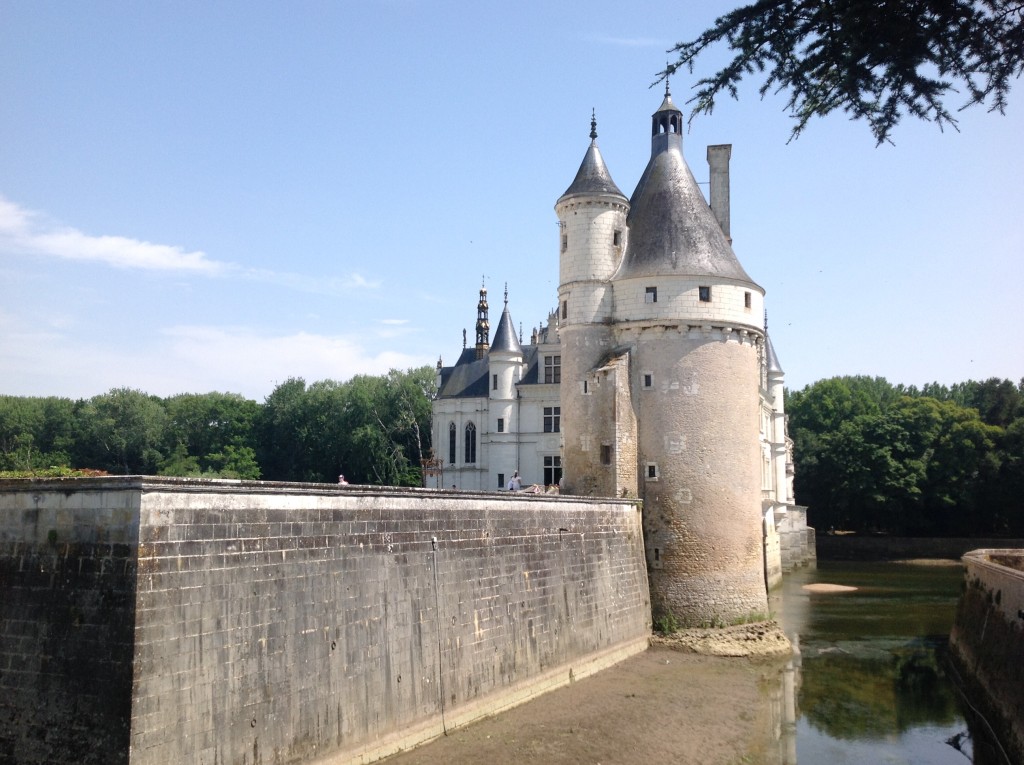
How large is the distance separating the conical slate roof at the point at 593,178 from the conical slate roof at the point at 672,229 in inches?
41.7

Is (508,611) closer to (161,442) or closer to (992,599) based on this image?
(992,599)

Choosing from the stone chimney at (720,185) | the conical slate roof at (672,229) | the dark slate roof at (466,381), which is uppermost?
the stone chimney at (720,185)

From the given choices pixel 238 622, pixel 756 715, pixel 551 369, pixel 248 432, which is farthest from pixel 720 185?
pixel 248 432

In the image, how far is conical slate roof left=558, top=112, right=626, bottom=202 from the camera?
2781 centimetres

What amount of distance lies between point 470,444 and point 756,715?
3345 cm

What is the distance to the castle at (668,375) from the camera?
84.1ft

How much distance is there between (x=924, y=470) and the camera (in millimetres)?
58188

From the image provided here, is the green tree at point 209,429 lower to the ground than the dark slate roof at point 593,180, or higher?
lower

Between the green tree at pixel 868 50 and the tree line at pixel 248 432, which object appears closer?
the green tree at pixel 868 50

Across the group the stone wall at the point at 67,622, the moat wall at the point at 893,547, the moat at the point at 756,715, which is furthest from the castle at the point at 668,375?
the moat wall at the point at 893,547

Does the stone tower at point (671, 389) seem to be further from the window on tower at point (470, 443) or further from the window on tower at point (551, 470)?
the window on tower at point (470, 443)

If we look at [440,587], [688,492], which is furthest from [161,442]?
[440,587]

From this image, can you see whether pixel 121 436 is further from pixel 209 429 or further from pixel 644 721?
pixel 644 721

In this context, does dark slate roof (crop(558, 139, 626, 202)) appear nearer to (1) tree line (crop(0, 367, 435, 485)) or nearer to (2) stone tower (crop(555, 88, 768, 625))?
(2) stone tower (crop(555, 88, 768, 625))
